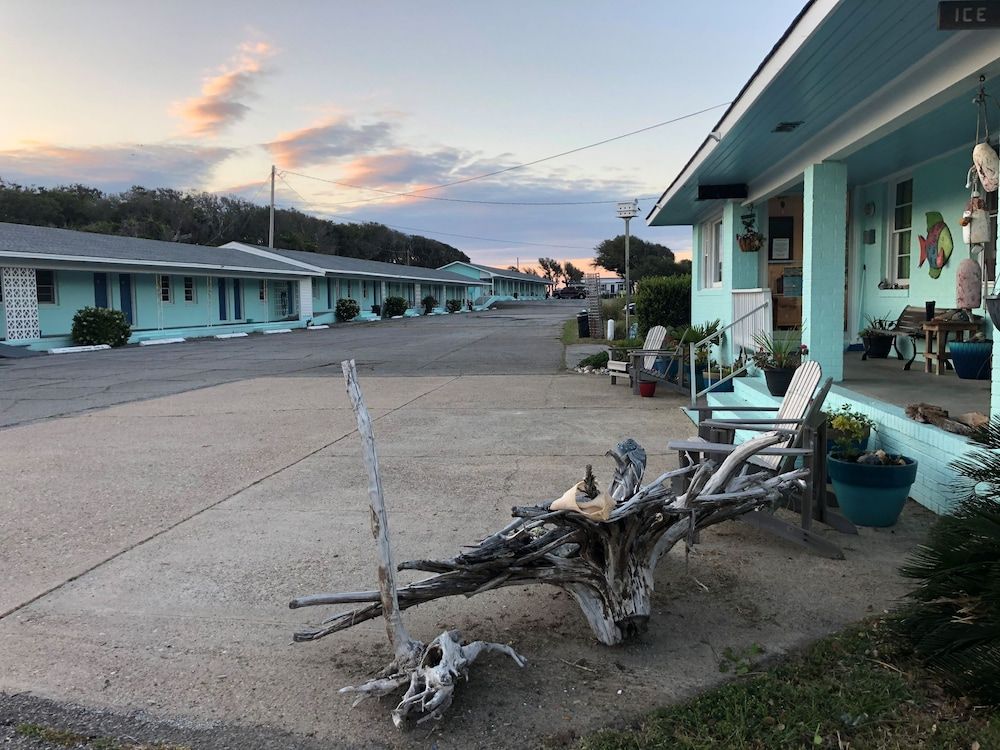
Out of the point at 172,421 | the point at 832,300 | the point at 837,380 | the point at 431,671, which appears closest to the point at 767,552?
the point at 431,671

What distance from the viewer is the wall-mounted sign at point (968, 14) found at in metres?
3.94

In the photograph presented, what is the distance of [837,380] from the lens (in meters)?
7.61

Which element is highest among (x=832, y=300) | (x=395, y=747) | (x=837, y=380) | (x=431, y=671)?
(x=832, y=300)

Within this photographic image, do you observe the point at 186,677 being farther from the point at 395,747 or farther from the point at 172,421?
the point at 172,421

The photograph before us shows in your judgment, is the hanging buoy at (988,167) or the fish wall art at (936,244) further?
the fish wall art at (936,244)

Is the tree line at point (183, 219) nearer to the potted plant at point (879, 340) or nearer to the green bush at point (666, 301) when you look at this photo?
the green bush at point (666, 301)

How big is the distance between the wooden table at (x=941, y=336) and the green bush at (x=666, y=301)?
11269mm

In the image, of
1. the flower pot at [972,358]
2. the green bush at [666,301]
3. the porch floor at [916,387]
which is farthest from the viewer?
the green bush at [666,301]

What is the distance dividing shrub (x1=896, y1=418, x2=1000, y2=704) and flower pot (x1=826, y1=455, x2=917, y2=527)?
1.58 m

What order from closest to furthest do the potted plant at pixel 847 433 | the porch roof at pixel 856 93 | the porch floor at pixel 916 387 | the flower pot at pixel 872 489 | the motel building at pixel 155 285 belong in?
the flower pot at pixel 872 489
the porch roof at pixel 856 93
the potted plant at pixel 847 433
the porch floor at pixel 916 387
the motel building at pixel 155 285

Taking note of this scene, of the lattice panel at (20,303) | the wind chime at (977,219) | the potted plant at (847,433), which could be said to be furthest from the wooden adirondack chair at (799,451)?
the lattice panel at (20,303)

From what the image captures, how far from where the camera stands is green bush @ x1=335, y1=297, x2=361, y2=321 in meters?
43.0

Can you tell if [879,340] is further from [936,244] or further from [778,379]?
[778,379]

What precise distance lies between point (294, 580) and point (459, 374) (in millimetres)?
10948
